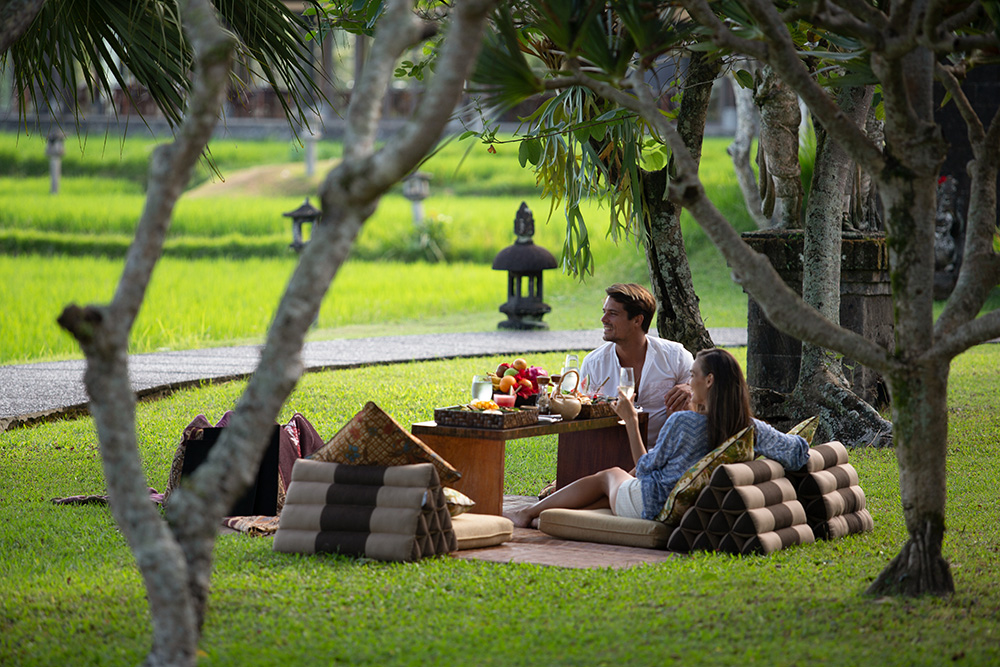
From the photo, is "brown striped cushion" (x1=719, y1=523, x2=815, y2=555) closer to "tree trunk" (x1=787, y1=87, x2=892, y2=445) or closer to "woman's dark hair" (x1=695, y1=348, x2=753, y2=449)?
"woman's dark hair" (x1=695, y1=348, x2=753, y2=449)

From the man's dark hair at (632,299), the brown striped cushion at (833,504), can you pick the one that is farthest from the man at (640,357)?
the brown striped cushion at (833,504)

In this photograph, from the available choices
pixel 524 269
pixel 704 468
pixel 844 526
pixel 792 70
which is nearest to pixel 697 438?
pixel 704 468

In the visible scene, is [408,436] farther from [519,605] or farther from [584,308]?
[584,308]

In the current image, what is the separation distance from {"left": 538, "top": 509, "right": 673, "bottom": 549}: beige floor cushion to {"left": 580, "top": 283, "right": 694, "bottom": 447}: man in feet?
3.03

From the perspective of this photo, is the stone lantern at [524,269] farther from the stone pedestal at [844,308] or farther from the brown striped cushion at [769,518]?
the brown striped cushion at [769,518]

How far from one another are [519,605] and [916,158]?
6.96 feet

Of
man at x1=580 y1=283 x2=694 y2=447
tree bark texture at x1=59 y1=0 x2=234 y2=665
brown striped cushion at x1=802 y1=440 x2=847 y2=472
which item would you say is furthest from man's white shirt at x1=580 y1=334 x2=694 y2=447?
tree bark texture at x1=59 y1=0 x2=234 y2=665

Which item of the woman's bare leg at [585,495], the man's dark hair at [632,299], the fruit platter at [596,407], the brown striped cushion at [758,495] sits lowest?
the woman's bare leg at [585,495]

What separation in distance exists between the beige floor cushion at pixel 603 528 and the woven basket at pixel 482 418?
0.46 meters

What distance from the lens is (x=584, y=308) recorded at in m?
18.3

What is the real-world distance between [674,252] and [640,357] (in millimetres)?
2243

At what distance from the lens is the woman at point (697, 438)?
5.12 metres

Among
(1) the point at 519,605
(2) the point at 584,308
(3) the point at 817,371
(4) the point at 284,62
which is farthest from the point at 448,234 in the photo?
(1) the point at 519,605

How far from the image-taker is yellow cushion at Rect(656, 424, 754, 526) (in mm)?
5023
